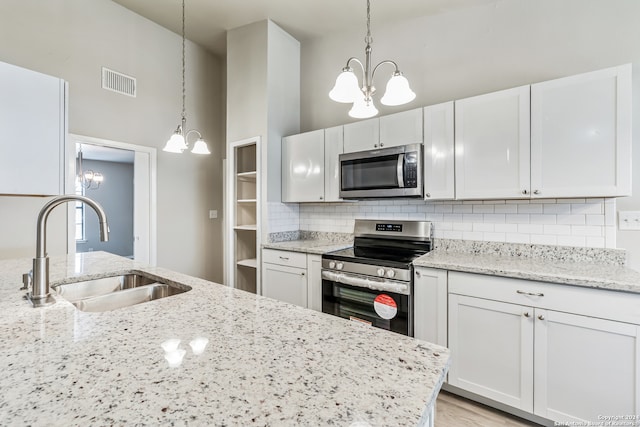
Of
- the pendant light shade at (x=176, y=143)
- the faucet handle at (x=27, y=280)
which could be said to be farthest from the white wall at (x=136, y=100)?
the faucet handle at (x=27, y=280)

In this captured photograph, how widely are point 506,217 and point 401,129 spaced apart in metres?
1.07

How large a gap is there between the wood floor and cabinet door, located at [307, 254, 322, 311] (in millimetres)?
1104

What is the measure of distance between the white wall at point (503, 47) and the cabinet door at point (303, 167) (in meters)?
0.45

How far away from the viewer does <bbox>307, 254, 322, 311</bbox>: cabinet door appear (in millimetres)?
2457

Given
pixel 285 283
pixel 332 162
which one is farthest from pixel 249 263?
pixel 332 162

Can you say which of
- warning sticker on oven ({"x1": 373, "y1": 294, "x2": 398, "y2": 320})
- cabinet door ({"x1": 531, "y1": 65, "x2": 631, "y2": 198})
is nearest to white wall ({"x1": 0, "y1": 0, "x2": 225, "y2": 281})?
warning sticker on oven ({"x1": 373, "y1": 294, "x2": 398, "y2": 320})

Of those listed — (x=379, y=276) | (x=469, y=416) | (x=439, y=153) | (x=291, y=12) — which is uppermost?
(x=291, y=12)

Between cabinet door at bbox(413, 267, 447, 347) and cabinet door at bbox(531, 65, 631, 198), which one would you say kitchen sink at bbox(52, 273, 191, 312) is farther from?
cabinet door at bbox(531, 65, 631, 198)

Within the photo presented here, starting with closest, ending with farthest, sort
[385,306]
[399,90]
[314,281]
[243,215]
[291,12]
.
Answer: [399,90] < [385,306] < [314,281] < [291,12] < [243,215]

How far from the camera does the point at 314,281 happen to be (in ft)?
8.18

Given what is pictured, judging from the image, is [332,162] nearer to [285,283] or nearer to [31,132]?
[285,283]

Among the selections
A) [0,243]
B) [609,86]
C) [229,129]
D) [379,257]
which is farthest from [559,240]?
[0,243]

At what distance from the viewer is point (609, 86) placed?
1.66m

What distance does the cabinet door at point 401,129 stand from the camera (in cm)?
229
